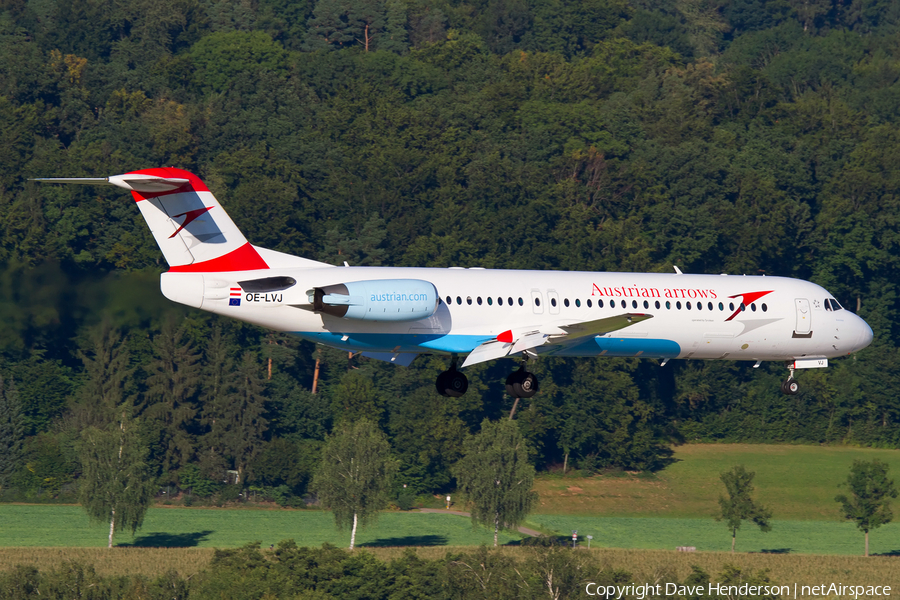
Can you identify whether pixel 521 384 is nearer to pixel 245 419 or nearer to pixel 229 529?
pixel 229 529

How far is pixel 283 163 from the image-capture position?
377 ft

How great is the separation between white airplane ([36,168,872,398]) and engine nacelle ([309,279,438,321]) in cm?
2

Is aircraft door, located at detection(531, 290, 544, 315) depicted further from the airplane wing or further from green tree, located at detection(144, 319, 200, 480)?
green tree, located at detection(144, 319, 200, 480)

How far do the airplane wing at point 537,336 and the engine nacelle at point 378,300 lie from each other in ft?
7.13

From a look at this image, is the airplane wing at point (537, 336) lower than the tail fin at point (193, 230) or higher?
lower

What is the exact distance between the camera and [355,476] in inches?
3720

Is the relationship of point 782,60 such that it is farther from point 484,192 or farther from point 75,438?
point 75,438

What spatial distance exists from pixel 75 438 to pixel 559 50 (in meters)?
78.1

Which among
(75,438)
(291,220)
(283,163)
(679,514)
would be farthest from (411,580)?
(283,163)

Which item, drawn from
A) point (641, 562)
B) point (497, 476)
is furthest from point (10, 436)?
point (641, 562)

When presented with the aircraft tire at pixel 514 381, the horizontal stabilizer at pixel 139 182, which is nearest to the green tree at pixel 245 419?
the aircraft tire at pixel 514 381

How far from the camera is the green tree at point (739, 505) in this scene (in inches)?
3570

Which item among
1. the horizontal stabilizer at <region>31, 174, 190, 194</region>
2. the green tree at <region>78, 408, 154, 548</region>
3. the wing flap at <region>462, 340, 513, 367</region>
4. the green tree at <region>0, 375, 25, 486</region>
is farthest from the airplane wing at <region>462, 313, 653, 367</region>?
the green tree at <region>0, 375, 25, 486</region>

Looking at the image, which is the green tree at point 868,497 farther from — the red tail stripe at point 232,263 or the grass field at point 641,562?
the red tail stripe at point 232,263
